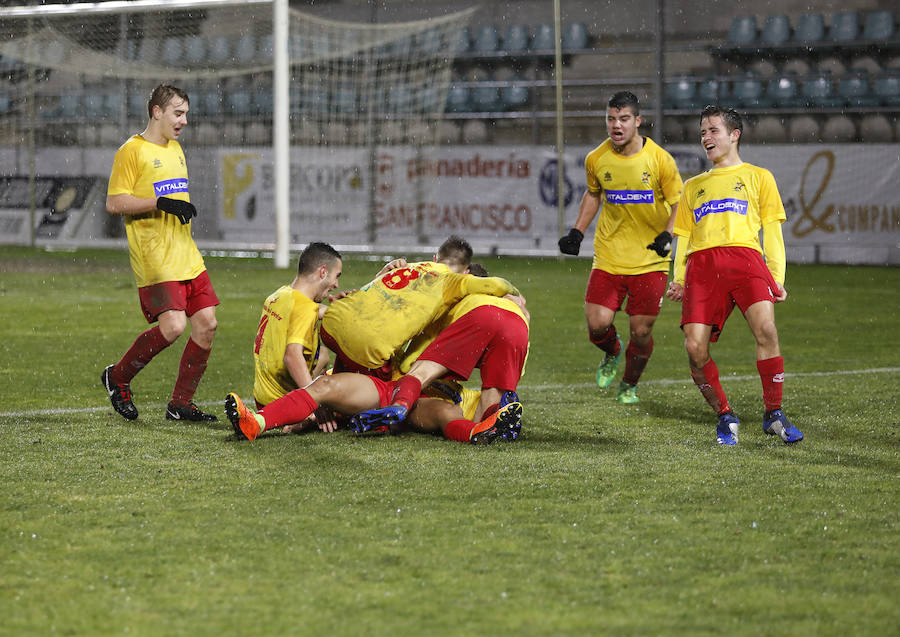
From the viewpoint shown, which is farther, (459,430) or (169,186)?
(169,186)

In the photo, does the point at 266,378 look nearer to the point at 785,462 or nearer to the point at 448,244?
the point at 448,244

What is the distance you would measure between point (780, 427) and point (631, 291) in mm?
1973

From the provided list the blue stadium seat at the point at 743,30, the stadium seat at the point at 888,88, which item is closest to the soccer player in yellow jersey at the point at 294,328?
the stadium seat at the point at 888,88

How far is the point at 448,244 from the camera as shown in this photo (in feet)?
20.2

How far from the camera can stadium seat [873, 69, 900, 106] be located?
69.7 ft

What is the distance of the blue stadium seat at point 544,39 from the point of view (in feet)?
80.8

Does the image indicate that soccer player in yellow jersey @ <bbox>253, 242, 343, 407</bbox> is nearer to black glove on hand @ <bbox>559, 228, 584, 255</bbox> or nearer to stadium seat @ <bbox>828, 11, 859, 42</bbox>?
black glove on hand @ <bbox>559, 228, 584, 255</bbox>

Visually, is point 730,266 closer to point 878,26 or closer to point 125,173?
point 125,173

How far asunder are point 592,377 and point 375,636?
216 inches

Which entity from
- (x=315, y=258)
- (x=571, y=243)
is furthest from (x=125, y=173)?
(x=571, y=243)

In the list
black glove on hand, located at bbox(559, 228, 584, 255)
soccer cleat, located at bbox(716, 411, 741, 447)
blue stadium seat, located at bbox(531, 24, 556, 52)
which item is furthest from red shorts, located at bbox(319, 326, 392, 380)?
blue stadium seat, located at bbox(531, 24, 556, 52)

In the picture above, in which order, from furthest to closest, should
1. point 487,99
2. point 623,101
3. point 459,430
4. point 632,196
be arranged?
point 487,99, point 632,196, point 623,101, point 459,430

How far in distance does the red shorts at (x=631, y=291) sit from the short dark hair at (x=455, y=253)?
1.52 m

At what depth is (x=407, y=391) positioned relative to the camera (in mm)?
5422
